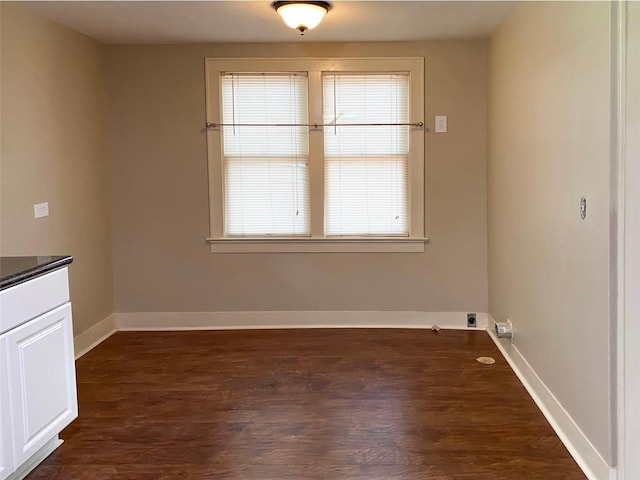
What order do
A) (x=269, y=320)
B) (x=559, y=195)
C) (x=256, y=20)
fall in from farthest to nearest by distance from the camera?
(x=269, y=320) → (x=256, y=20) → (x=559, y=195)

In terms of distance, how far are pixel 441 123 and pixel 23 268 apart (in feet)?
10.4

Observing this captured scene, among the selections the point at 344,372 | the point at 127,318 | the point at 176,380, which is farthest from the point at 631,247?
the point at 127,318

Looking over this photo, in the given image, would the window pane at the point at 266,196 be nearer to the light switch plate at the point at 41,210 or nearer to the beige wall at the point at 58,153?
the beige wall at the point at 58,153

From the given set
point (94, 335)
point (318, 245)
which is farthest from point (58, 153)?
point (318, 245)

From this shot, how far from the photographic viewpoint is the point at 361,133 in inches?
181

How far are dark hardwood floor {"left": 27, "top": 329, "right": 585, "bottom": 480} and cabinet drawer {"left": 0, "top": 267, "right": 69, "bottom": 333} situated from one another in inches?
27.8

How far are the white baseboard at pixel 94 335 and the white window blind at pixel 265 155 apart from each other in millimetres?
1160

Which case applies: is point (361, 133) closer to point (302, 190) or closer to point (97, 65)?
point (302, 190)

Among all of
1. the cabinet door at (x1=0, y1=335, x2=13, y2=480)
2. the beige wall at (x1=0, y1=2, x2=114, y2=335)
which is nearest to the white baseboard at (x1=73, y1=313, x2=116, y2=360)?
the beige wall at (x1=0, y1=2, x2=114, y2=335)

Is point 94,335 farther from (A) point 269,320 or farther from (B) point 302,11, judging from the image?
(B) point 302,11

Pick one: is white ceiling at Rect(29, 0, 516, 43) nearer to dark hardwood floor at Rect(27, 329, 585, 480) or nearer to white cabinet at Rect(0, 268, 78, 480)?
white cabinet at Rect(0, 268, 78, 480)

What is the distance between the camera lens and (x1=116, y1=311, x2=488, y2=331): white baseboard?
4774 mm

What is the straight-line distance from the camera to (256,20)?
12.7 feet

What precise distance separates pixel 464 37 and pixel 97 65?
2.74 metres
